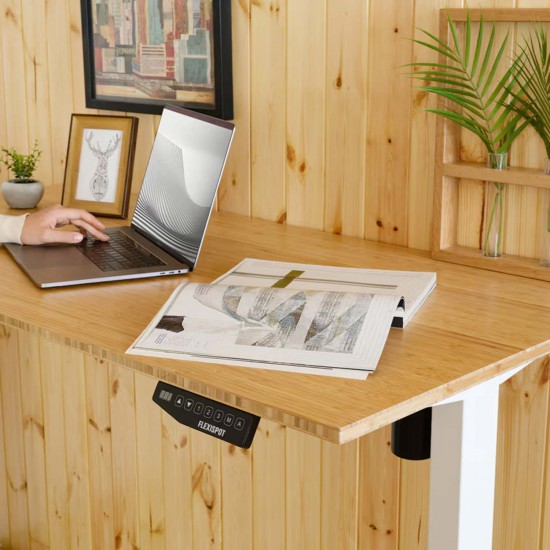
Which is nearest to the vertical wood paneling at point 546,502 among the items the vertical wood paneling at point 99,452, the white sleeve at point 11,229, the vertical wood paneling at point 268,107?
the vertical wood paneling at point 268,107

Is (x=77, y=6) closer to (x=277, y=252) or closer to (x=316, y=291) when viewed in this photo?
(x=277, y=252)

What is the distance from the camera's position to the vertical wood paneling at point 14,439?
2.61 metres

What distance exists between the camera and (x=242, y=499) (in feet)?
6.78

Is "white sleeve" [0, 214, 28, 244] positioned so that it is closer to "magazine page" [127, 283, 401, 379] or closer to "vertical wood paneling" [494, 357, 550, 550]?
"magazine page" [127, 283, 401, 379]

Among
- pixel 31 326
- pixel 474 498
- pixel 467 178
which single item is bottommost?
pixel 474 498

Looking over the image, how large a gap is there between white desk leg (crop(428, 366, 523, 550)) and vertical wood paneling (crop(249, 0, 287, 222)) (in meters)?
0.77

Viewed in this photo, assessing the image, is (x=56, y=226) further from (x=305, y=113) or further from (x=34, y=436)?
(x=34, y=436)

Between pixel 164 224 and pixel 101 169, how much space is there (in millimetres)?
380

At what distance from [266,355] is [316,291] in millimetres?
181

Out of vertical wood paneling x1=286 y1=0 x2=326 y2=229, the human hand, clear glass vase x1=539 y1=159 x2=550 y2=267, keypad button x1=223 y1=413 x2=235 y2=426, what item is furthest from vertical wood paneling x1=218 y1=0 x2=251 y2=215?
keypad button x1=223 y1=413 x2=235 y2=426

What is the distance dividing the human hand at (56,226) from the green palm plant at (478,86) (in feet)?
2.08

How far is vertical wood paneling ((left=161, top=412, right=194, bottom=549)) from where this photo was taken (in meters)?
2.17

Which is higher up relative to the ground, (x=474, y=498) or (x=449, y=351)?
(x=449, y=351)

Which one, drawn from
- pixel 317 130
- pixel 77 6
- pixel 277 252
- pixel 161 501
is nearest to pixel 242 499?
pixel 161 501
